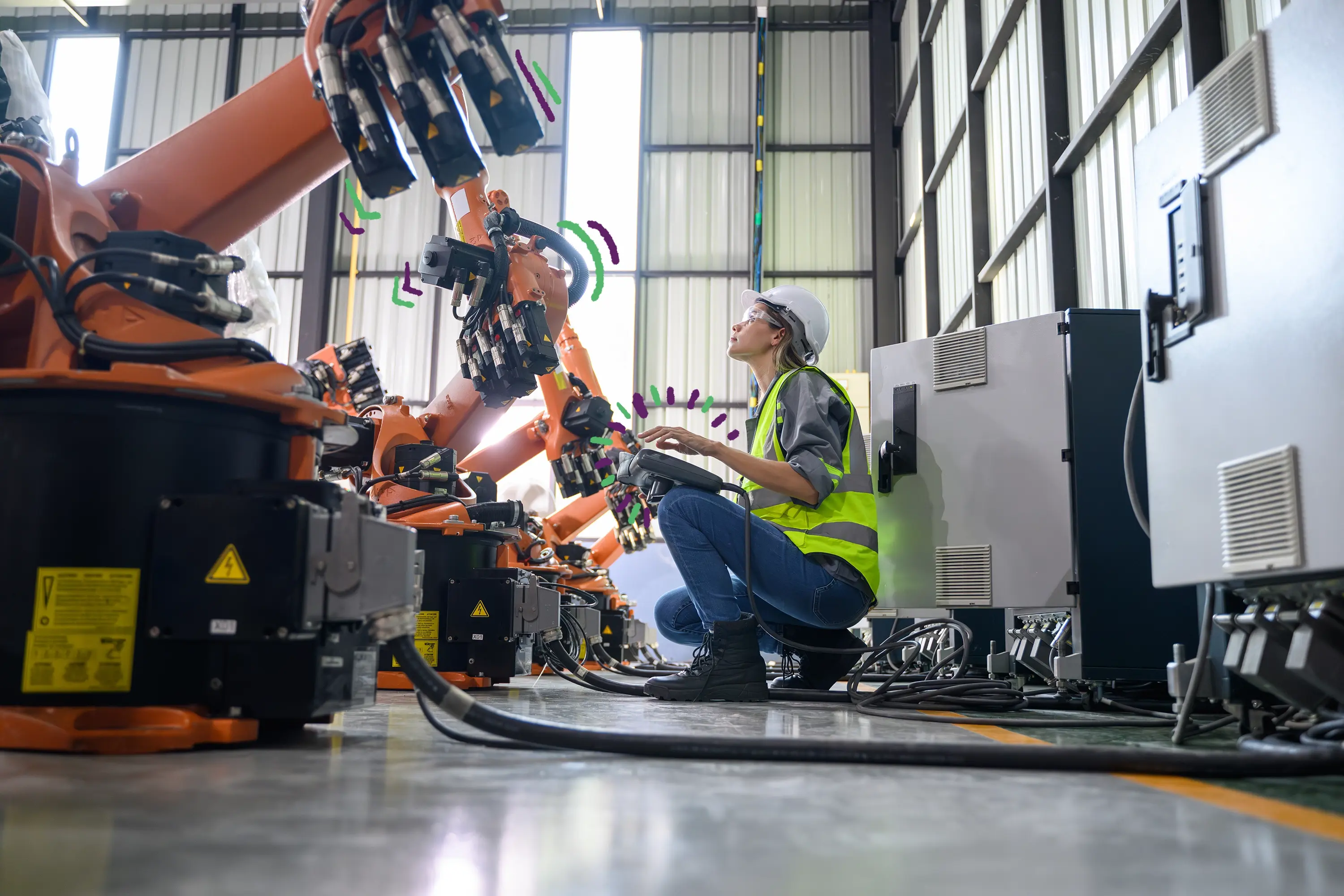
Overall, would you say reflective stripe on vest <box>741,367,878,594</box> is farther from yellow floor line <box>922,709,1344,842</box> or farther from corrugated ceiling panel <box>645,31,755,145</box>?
corrugated ceiling panel <box>645,31,755,145</box>

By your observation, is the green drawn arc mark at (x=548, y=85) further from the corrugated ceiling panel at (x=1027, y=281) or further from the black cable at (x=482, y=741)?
the corrugated ceiling panel at (x=1027, y=281)

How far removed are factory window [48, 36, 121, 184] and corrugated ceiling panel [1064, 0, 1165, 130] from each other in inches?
392

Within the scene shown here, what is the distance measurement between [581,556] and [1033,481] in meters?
3.92

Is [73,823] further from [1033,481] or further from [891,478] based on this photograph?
[891,478]

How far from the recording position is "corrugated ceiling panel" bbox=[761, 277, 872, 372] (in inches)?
401

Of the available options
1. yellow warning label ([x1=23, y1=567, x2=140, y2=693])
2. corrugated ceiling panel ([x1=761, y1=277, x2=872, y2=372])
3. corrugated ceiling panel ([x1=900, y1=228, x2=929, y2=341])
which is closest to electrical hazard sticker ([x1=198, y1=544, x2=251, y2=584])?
yellow warning label ([x1=23, y1=567, x2=140, y2=693])

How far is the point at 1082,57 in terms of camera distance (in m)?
5.16

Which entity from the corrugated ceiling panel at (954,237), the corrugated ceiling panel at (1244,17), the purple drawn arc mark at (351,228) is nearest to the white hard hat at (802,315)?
the purple drawn arc mark at (351,228)

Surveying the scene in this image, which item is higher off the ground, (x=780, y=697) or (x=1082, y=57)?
(x=1082, y=57)

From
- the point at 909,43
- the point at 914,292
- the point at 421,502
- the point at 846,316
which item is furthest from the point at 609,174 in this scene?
the point at 421,502

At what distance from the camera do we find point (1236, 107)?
167 cm

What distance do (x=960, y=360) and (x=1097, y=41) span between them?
8.47 ft

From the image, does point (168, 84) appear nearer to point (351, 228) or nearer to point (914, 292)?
point (914, 292)

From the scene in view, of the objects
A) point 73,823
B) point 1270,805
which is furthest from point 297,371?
point 1270,805
